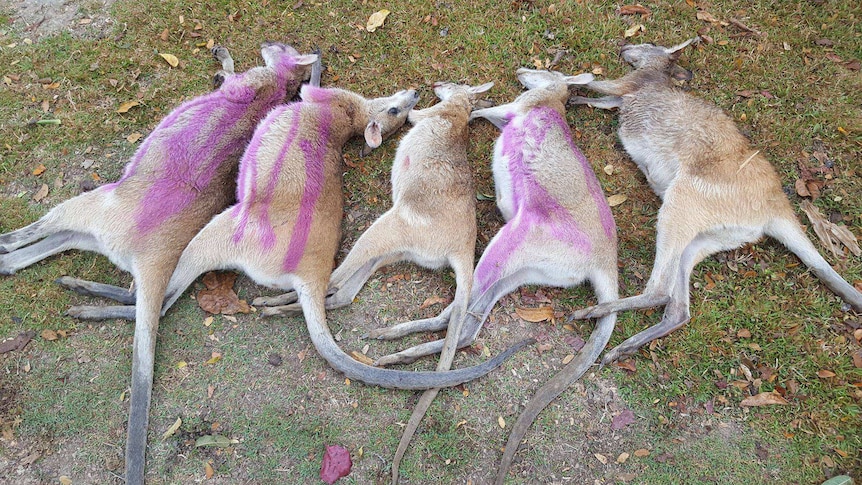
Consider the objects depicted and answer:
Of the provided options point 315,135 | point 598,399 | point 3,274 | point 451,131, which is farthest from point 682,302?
point 3,274

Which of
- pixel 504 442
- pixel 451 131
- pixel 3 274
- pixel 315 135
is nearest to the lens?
pixel 504 442

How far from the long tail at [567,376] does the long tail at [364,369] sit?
1.25 ft

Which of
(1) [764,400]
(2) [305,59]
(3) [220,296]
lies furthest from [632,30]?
(3) [220,296]

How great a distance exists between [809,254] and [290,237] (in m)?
3.91

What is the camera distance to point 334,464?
359 cm

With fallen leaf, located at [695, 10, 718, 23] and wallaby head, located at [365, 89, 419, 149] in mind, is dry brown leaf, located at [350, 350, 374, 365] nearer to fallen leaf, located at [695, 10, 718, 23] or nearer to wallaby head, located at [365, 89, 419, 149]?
wallaby head, located at [365, 89, 419, 149]

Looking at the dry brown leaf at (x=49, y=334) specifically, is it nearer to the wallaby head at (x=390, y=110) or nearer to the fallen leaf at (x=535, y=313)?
the wallaby head at (x=390, y=110)

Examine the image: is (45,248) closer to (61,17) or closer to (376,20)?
(61,17)

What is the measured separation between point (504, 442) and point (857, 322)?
2.91 metres

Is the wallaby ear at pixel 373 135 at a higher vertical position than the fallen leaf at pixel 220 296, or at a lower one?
higher

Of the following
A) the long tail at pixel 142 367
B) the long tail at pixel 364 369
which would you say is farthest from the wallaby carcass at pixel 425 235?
the long tail at pixel 142 367

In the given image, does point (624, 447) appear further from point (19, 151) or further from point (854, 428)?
point (19, 151)

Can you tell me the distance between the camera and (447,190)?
4.29 meters

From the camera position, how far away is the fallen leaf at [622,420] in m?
3.91
